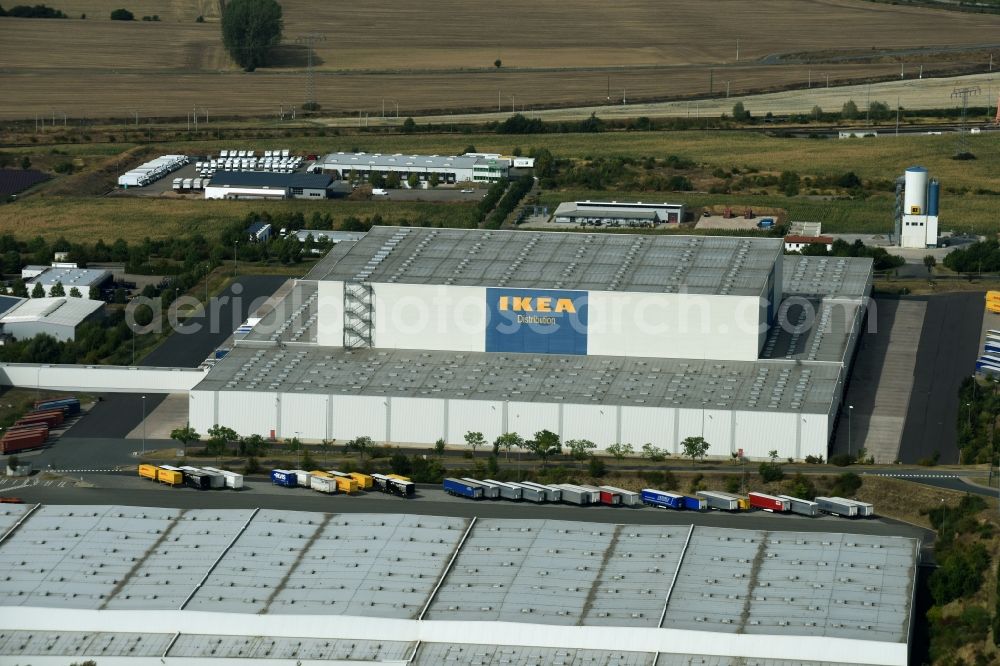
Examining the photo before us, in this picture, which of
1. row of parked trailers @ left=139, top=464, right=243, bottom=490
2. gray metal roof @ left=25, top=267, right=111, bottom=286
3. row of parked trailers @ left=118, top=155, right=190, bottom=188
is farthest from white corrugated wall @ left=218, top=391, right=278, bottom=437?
row of parked trailers @ left=118, top=155, right=190, bottom=188

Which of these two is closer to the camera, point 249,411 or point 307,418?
point 307,418

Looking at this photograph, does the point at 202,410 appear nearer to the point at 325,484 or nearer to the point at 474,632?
the point at 325,484

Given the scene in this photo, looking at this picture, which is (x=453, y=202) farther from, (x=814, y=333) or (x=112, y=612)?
(x=112, y=612)

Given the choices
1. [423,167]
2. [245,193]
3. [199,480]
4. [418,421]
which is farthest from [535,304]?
[423,167]

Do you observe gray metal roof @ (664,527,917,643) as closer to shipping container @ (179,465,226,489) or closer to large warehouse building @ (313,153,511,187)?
shipping container @ (179,465,226,489)

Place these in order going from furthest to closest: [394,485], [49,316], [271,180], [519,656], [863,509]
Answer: [271,180] → [49,316] → [394,485] → [863,509] → [519,656]

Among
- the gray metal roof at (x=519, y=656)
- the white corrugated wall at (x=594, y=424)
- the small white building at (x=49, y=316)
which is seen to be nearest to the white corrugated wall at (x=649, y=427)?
the white corrugated wall at (x=594, y=424)

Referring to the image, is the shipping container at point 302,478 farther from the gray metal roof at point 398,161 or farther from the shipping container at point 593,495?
the gray metal roof at point 398,161
